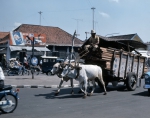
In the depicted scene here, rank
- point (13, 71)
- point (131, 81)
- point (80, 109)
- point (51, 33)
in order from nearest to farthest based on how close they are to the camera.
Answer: point (80, 109) < point (131, 81) < point (13, 71) < point (51, 33)

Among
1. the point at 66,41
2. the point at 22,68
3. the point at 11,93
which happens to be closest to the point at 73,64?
the point at 11,93

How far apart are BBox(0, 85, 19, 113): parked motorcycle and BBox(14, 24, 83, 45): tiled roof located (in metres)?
31.4

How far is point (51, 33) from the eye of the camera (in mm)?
42000

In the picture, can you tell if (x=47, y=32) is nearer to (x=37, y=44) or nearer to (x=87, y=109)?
(x=37, y=44)

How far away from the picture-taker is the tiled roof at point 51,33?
3988 cm

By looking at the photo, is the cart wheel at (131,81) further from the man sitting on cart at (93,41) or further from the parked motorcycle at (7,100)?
the parked motorcycle at (7,100)

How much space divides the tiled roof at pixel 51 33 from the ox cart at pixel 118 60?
26225mm

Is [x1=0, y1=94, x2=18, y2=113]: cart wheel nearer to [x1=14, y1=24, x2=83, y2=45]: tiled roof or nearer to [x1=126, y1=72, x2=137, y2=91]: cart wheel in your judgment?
[x1=126, y1=72, x2=137, y2=91]: cart wheel

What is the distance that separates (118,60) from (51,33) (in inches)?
1205

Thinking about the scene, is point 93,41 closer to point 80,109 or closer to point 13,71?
point 80,109

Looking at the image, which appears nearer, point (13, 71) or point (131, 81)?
point (131, 81)

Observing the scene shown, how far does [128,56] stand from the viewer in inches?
512

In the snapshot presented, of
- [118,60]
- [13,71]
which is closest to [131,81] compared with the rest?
[118,60]

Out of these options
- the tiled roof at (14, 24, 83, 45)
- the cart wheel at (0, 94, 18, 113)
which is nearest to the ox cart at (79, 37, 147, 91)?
the cart wheel at (0, 94, 18, 113)
